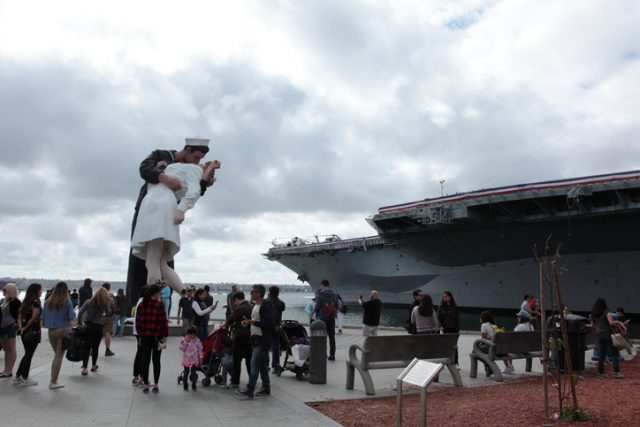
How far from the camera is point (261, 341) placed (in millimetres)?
6629

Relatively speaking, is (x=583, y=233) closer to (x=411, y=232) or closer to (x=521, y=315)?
(x=411, y=232)

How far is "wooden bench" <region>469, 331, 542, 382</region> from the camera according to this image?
810 cm

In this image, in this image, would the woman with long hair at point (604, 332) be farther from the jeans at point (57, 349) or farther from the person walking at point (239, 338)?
the jeans at point (57, 349)

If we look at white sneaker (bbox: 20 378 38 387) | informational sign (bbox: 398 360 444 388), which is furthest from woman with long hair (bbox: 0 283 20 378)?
informational sign (bbox: 398 360 444 388)

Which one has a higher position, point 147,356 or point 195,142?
point 195,142

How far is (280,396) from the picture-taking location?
6.53 meters

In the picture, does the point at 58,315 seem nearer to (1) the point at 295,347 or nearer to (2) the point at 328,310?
(1) the point at 295,347

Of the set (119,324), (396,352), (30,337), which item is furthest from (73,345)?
(119,324)

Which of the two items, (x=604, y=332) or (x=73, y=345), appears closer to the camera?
(x=73, y=345)

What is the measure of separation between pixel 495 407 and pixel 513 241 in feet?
89.5

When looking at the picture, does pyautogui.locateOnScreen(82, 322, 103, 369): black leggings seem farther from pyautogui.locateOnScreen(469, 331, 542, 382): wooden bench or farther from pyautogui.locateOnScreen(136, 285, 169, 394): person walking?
pyautogui.locateOnScreen(469, 331, 542, 382): wooden bench

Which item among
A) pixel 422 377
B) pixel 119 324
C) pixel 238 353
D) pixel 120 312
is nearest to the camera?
pixel 422 377

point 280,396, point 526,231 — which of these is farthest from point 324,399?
point 526,231

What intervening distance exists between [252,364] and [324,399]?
3.38 ft
